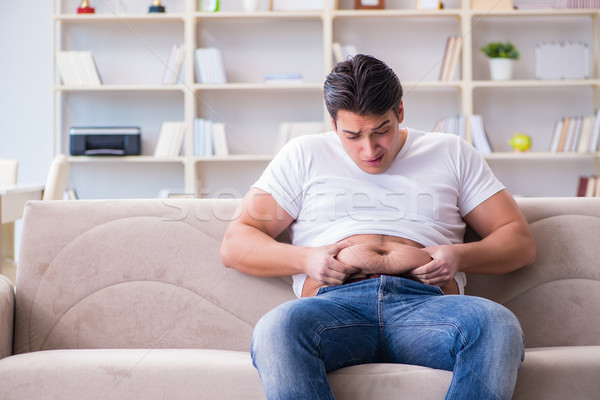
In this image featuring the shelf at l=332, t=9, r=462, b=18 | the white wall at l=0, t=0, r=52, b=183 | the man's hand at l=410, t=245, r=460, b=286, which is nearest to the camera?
the man's hand at l=410, t=245, r=460, b=286

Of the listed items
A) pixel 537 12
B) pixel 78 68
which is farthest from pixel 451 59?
pixel 78 68

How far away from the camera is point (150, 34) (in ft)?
14.0

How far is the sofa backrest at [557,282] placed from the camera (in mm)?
1590

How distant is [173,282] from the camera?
1.63 metres

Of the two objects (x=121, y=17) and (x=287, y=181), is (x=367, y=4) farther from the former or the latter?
(x=287, y=181)

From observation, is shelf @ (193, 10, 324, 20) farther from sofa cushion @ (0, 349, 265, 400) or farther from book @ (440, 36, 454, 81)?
sofa cushion @ (0, 349, 265, 400)

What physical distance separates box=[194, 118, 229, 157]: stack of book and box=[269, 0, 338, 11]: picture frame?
0.85 m

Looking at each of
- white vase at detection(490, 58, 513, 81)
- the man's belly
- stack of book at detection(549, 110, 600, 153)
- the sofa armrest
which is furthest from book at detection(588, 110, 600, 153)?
the sofa armrest

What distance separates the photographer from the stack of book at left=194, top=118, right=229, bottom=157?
4105 mm

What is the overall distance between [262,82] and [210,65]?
380 mm

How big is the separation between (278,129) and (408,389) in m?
3.23

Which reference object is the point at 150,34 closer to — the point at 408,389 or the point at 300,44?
the point at 300,44

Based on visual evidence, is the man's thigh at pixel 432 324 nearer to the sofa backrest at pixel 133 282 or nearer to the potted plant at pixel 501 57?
the sofa backrest at pixel 133 282

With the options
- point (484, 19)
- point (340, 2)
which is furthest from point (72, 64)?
point (484, 19)
